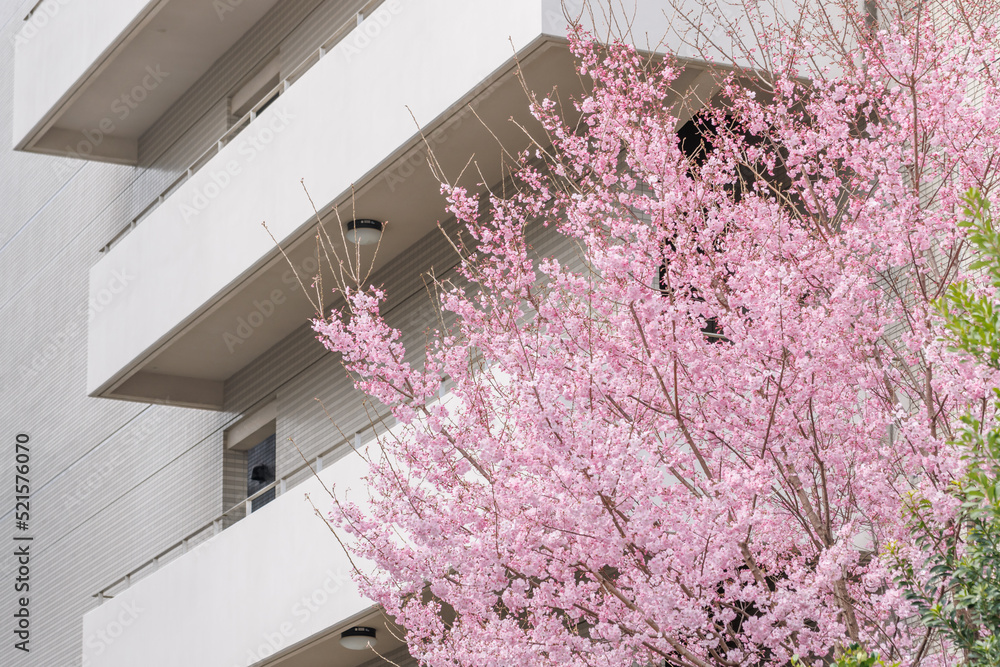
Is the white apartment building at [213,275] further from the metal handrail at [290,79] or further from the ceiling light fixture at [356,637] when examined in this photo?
the ceiling light fixture at [356,637]

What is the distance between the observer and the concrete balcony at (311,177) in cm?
905

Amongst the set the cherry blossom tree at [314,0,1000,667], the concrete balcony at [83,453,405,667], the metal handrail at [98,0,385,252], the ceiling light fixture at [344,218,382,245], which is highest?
the metal handrail at [98,0,385,252]

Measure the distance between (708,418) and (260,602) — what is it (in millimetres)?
5819

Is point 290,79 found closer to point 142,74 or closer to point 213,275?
point 213,275

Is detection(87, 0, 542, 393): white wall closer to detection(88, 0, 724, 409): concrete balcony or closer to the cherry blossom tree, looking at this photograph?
detection(88, 0, 724, 409): concrete balcony

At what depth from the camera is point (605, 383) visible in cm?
678

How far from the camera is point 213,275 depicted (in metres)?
12.1

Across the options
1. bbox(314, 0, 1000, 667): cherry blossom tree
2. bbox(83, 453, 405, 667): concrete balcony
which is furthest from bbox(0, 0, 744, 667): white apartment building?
bbox(314, 0, 1000, 667): cherry blossom tree

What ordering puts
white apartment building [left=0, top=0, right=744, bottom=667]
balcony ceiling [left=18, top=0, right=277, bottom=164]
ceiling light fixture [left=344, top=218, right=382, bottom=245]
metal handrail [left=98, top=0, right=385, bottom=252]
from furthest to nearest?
balcony ceiling [left=18, top=0, right=277, bottom=164] → ceiling light fixture [left=344, top=218, right=382, bottom=245] → metal handrail [left=98, top=0, right=385, bottom=252] → white apartment building [left=0, top=0, right=744, bottom=667]

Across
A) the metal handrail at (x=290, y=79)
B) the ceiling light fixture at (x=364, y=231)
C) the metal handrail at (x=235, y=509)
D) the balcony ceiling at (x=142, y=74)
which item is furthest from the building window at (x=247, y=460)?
the balcony ceiling at (x=142, y=74)

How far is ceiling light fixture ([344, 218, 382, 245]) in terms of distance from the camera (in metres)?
10.9

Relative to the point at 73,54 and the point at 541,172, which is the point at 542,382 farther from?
the point at 73,54

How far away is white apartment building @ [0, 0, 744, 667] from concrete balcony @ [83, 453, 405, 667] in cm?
2

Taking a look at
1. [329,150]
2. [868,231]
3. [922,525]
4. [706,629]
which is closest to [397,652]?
[329,150]
